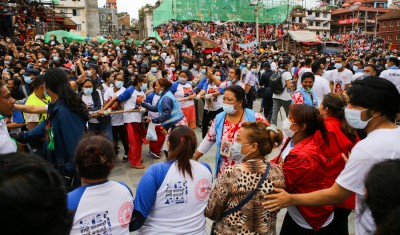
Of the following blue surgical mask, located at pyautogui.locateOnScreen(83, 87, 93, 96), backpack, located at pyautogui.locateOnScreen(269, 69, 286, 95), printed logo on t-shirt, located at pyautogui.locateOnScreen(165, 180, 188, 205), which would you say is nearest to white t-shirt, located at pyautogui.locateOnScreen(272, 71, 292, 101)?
backpack, located at pyautogui.locateOnScreen(269, 69, 286, 95)

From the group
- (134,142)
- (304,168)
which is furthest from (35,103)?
(304,168)

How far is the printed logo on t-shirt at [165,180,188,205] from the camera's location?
2.12 metres

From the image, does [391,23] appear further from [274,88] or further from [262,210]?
[262,210]

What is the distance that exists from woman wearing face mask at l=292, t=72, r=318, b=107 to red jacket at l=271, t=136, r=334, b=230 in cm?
280

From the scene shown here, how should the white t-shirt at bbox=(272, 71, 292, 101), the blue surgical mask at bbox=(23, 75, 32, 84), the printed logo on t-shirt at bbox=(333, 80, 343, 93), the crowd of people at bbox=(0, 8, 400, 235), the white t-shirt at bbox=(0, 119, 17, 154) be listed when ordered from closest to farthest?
the crowd of people at bbox=(0, 8, 400, 235) < the white t-shirt at bbox=(0, 119, 17, 154) < the blue surgical mask at bbox=(23, 75, 32, 84) < the white t-shirt at bbox=(272, 71, 292, 101) < the printed logo on t-shirt at bbox=(333, 80, 343, 93)

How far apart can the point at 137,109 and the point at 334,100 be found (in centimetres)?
383

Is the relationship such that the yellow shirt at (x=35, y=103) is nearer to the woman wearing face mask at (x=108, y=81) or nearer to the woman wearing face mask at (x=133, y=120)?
the woman wearing face mask at (x=133, y=120)

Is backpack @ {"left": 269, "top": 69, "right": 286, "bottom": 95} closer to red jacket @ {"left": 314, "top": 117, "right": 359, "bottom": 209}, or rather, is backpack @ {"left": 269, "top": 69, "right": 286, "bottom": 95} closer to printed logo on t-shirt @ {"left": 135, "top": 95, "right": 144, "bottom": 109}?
printed logo on t-shirt @ {"left": 135, "top": 95, "right": 144, "bottom": 109}

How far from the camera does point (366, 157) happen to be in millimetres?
1767

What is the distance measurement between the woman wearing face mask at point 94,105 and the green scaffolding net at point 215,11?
21855mm

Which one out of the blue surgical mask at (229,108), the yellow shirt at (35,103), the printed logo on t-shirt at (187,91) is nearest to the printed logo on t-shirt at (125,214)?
the blue surgical mask at (229,108)

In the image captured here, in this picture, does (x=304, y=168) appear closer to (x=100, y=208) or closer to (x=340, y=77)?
(x=100, y=208)

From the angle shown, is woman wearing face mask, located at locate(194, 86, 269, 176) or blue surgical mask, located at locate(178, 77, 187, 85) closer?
woman wearing face mask, located at locate(194, 86, 269, 176)

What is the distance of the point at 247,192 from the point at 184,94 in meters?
5.15
